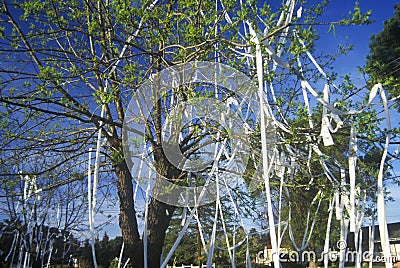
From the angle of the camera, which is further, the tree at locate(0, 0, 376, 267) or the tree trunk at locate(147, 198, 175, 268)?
the tree trunk at locate(147, 198, 175, 268)

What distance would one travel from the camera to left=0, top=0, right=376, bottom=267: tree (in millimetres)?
3381

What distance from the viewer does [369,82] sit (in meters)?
3.26

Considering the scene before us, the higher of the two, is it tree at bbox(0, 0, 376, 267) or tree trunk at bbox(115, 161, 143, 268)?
tree at bbox(0, 0, 376, 267)

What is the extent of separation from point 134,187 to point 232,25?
232cm

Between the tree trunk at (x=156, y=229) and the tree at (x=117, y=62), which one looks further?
the tree trunk at (x=156, y=229)

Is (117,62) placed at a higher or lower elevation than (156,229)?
higher

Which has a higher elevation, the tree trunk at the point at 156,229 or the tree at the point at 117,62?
the tree at the point at 117,62

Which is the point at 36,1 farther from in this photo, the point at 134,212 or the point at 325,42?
the point at 325,42

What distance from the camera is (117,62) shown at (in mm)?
3838

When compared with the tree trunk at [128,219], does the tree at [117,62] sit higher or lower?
higher

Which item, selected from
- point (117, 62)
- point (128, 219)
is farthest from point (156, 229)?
point (117, 62)

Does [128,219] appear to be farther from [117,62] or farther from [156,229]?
[117,62]

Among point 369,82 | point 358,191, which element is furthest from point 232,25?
point 358,191

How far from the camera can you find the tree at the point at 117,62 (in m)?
3.38
